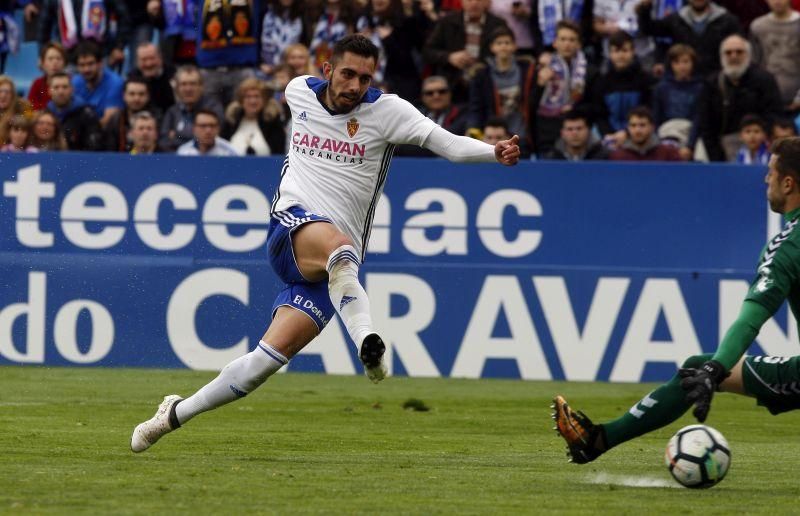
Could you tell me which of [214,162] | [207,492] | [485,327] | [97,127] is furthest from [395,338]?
[207,492]

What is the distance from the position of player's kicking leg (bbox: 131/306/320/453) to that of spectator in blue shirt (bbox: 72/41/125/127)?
9.44 metres

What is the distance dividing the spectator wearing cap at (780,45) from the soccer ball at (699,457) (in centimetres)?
948

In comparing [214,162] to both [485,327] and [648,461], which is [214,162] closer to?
[485,327]

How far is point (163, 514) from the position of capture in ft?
21.6

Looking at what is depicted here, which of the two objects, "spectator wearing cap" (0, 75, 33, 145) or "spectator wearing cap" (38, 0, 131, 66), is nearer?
"spectator wearing cap" (0, 75, 33, 145)

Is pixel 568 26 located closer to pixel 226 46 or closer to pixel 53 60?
pixel 226 46

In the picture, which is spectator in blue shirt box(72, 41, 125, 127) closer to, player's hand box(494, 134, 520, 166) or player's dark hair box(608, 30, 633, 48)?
player's dark hair box(608, 30, 633, 48)

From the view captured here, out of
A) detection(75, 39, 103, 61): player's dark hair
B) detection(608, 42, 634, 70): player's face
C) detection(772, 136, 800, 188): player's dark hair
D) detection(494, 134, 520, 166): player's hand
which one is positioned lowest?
detection(75, 39, 103, 61): player's dark hair

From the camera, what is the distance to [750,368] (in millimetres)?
7859

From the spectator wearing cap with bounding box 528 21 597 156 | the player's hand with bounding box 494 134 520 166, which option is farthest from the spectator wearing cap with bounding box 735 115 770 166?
the player's hand with bounding box 494 134 520 166

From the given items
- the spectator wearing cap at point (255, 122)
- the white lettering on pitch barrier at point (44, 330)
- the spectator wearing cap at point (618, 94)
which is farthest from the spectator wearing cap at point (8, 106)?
the spectator wearing cap at point (618, 94)

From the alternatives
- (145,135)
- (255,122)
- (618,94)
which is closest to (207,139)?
(145,135)

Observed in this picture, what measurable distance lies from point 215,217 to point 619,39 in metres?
4.64

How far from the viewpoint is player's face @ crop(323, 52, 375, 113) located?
8773 mm
